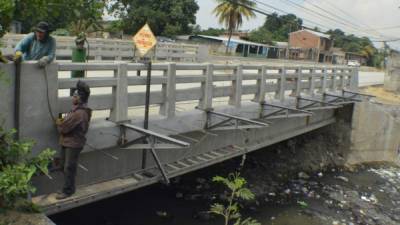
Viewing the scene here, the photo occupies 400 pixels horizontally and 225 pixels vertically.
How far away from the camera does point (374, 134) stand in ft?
61.0

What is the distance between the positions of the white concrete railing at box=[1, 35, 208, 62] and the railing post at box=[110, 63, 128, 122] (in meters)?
9.09

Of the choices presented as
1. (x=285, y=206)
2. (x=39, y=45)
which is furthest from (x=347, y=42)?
(x=39, y=45)

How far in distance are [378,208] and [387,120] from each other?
6.20m

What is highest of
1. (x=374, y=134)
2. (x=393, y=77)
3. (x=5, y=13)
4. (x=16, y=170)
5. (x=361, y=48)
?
(x=361, y=48)

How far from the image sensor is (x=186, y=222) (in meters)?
10.6

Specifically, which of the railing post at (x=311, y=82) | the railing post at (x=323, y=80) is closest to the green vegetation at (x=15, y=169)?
the railing post at (x=311, y=82)

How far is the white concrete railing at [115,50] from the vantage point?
65.4ft

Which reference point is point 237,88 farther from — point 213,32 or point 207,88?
point 213,32

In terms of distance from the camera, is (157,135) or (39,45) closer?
(39,45)

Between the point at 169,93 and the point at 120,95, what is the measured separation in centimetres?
126

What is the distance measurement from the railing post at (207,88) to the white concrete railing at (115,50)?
8.28 meters

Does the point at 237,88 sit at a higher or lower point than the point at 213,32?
lower

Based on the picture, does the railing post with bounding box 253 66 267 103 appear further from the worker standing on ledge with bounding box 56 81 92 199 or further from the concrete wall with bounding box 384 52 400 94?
the concrete wall with bounding box 384 52 400 94

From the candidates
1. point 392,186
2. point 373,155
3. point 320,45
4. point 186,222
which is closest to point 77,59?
point 186,222
